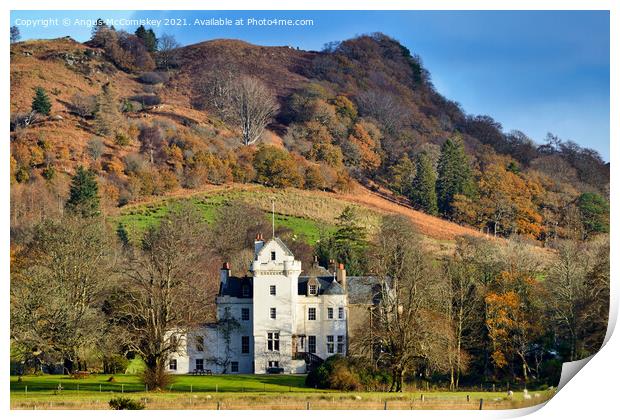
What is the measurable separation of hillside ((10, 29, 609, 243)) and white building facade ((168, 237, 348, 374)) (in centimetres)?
1977

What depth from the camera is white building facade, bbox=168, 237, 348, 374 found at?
46031 mm

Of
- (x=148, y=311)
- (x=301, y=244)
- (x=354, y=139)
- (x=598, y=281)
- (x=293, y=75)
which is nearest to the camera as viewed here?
(x=148, y=311)

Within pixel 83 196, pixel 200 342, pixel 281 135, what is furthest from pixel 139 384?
pixel 281 135

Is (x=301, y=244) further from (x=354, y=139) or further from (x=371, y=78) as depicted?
(x=371, y=78)

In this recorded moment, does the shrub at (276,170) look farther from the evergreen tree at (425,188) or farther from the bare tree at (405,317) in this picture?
the bare tree at (405,317)

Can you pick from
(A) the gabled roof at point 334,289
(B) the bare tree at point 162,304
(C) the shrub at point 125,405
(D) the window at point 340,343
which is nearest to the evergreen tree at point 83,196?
(B) the bare tree at point 162,304

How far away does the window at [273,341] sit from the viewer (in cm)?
4625

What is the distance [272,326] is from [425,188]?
1517 inches

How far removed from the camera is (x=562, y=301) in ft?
151

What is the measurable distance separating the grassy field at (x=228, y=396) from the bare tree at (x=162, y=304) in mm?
1165

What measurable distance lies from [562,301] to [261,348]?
468 inches

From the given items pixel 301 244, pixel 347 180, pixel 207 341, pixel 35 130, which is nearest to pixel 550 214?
pixel 347 180

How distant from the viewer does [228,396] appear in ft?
118

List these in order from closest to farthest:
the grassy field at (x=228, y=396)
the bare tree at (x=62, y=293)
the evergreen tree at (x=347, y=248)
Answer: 1. the grassy field at (x=228, y=396)
2. the bare tree at (x=62, y=293)
3. the evergreen tree at (x=347, y=248)
